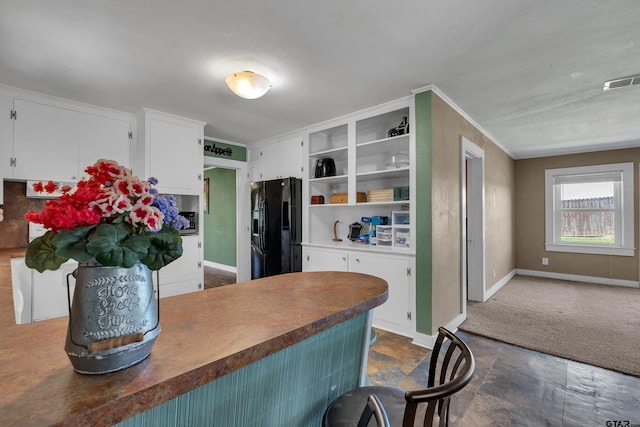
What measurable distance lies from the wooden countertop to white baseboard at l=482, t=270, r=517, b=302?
12.4ft

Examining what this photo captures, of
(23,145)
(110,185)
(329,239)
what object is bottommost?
(329,239)

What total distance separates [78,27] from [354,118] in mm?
2506

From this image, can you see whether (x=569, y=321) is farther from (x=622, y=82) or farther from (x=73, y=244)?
(x=73, y=244)

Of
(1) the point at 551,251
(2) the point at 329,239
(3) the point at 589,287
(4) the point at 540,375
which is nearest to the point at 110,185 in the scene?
(4) the point at 540,375

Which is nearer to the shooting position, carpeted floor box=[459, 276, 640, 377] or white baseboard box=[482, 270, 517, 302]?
carpeted floor box=[459, 276, 640, 377]

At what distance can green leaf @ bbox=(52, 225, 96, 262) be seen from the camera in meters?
0.58

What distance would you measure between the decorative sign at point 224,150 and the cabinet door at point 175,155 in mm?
719

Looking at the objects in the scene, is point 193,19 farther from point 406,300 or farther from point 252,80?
point 406,300

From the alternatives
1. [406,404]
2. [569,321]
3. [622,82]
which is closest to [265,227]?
[406,404]

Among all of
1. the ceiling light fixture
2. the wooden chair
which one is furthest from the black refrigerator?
the wooden chair

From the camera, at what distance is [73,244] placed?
593mm

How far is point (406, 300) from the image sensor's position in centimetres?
291

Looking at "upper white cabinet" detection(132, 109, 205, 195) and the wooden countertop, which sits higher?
"upper white cabinet" detection(132, 109, 205, 195)

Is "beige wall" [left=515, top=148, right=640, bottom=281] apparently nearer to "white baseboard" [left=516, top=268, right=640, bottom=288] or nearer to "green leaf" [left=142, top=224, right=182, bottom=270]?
"white baseboard" [left=516, top=268, right=640, bottom=288]
